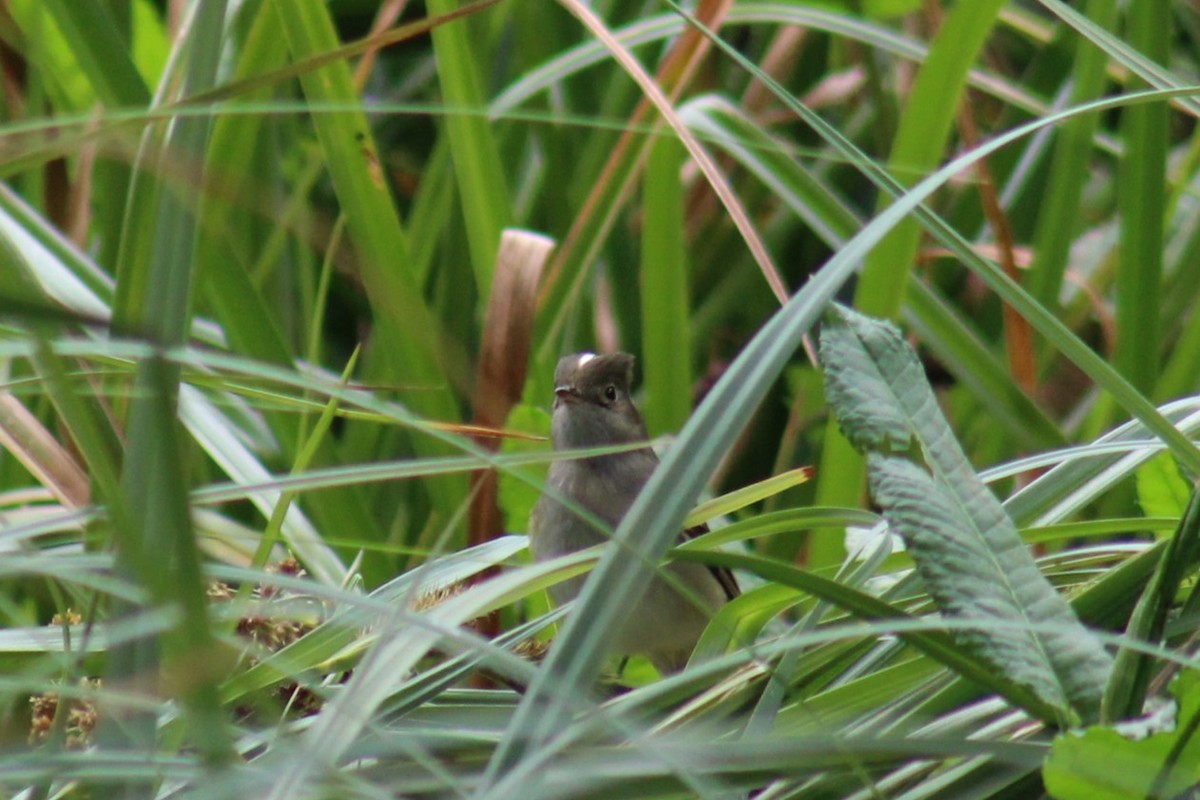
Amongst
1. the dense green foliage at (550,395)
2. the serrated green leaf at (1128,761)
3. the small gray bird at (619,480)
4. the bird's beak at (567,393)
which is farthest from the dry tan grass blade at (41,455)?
the serrated green leaf at (1128,761)

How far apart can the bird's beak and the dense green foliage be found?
53mm

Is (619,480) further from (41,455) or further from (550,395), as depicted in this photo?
(41,455)

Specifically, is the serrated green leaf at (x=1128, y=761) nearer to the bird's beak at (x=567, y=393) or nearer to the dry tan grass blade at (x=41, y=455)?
the dry tan grass blade at (x=41, y=455)

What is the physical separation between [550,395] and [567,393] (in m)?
0.04

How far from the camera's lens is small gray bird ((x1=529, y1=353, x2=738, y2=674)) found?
8.71 feet

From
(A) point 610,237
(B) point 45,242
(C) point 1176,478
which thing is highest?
(B) point 45,242

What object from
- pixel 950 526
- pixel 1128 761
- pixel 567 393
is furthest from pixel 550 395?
pixel 1128 761

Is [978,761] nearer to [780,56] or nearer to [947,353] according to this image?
[947,353]

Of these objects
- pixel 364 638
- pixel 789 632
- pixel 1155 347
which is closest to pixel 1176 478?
pixel 789 632

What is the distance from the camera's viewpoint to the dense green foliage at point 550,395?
109cm

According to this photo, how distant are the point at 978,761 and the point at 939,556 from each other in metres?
0.17

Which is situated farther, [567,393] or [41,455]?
[567,393]

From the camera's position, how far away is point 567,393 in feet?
9.10

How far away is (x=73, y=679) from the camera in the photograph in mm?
1309
